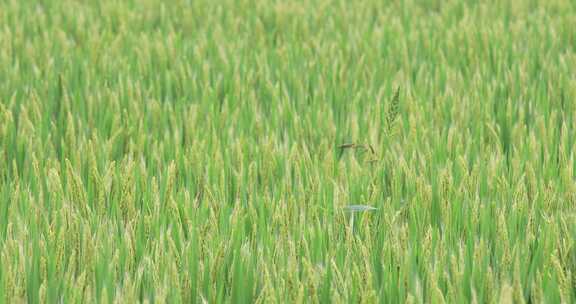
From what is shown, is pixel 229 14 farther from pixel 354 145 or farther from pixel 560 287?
pixel 560 287

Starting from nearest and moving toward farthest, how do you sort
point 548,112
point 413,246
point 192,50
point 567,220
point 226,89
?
1. point 413,246
2. point 567,220
3. point 548,112
4. point 226,89
5. point 192,50

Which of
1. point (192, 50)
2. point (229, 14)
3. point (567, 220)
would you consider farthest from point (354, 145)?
point (229, 14)

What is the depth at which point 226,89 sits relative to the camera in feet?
9.91

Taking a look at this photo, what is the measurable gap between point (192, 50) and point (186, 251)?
1.83 metres

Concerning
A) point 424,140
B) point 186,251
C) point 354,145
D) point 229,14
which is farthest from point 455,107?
point 229,14

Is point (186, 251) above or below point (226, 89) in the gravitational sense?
below

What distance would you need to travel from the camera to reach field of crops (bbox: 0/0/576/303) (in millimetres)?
1672

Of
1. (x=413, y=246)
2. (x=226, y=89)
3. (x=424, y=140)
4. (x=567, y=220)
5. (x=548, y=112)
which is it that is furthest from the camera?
(x=226, y=89)

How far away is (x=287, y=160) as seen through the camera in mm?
2213

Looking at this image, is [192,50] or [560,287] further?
[192,50]

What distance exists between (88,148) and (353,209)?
28.1 inches

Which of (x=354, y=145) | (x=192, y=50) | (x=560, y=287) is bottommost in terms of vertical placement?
(x=560, y=287)

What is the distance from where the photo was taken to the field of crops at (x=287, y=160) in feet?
5.49

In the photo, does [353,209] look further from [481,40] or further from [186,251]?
[481,40]
